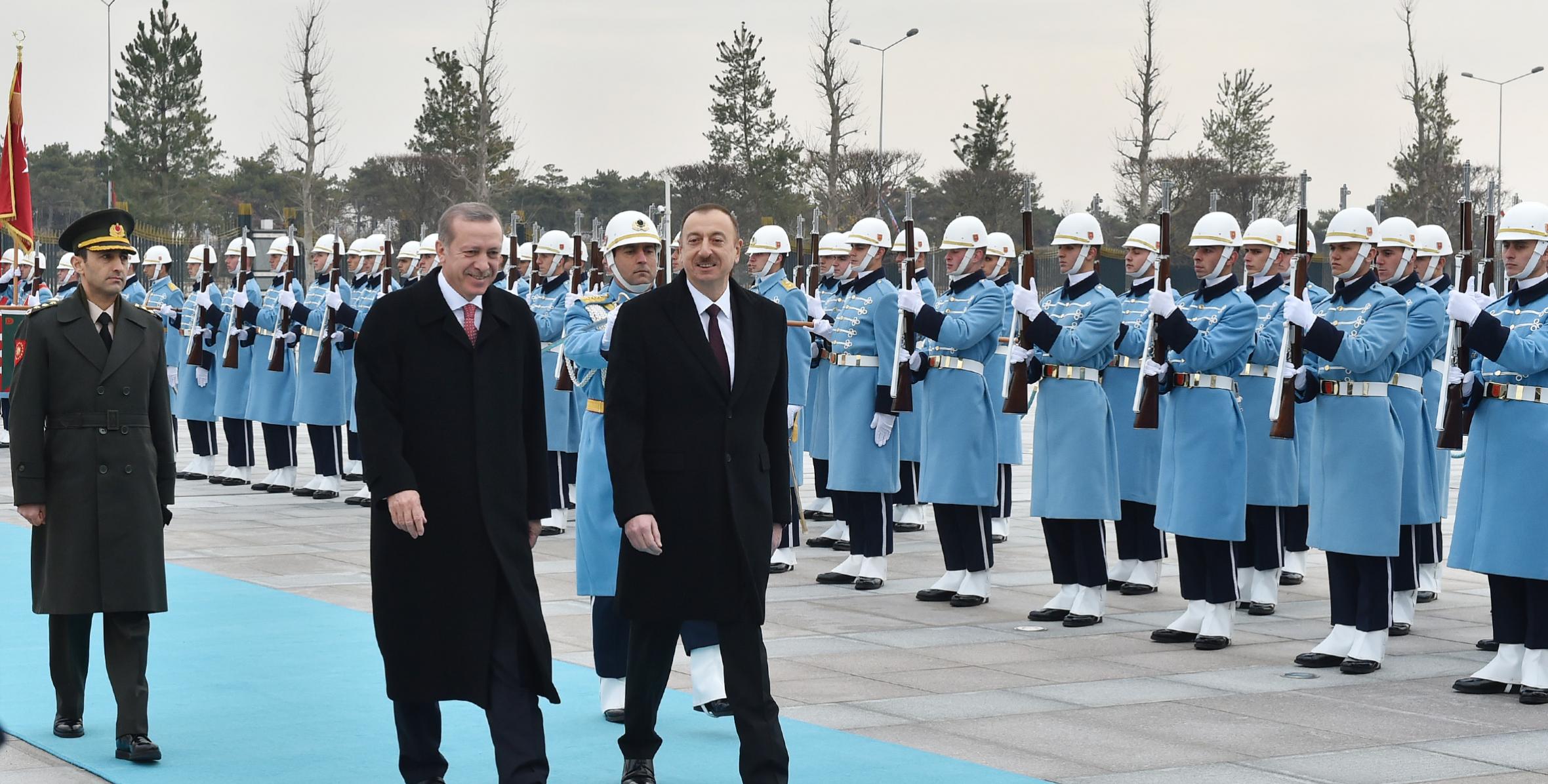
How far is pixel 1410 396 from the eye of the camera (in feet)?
29.7

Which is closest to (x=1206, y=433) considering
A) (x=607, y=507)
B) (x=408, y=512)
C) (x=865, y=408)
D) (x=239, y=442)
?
(x=865, y=408)

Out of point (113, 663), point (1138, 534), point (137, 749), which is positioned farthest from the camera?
point (1138, 534)

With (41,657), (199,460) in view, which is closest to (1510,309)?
(41,657)

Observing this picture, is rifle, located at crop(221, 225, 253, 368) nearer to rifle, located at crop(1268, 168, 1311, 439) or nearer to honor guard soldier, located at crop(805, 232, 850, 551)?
honor guard soldier, located at crop(805, 232, 850, 551)

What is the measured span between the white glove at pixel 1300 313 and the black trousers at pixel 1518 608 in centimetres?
131

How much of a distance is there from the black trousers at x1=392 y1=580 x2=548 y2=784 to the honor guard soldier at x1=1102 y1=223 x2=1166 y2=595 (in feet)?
17.0

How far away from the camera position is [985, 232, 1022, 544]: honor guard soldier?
1192 centimetres

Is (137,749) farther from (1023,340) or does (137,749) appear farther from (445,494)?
(1023,340)

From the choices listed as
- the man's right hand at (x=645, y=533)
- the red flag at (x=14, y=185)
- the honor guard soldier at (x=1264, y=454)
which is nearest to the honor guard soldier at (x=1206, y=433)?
the honor guard soldier at (x=1264, y=454)

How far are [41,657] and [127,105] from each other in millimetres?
50048

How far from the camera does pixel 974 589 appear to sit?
401 inches

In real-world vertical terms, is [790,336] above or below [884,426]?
above

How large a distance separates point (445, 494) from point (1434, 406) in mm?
7991

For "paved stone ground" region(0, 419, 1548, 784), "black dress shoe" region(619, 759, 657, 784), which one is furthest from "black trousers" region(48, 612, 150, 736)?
"black dress shoe" region(619, 759, 657, 784)
